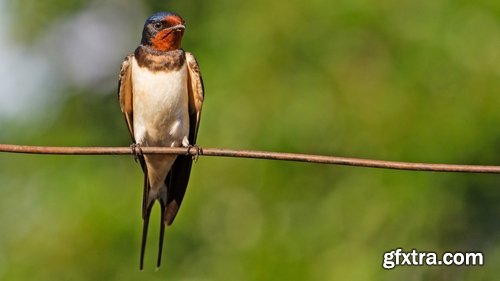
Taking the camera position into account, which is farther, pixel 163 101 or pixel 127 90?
pixel 127 90

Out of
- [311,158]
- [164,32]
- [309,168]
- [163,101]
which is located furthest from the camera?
[309,168]

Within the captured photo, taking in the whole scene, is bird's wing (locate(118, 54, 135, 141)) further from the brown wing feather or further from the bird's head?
the bird's head

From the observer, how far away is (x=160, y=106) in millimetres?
5301

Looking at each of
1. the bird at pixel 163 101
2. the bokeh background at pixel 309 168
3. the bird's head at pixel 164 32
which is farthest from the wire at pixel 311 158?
the bokeh background at pixel 309 168

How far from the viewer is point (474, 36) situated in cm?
763

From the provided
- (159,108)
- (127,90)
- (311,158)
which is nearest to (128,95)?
(127,90)

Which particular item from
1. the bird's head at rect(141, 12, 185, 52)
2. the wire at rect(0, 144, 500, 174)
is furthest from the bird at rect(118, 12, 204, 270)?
the wire at rect(0, 144, 500, 174)

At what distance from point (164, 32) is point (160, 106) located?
310 mm

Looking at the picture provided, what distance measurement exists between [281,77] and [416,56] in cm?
81

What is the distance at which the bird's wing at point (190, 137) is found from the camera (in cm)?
539

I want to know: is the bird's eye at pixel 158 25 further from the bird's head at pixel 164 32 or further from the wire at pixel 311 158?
the wire at pixel 311 158

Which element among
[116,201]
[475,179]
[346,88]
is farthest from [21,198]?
[475,179]

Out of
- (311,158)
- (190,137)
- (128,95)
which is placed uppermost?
(128,95)

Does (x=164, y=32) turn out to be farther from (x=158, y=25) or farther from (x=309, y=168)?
(x=309, y=168)
